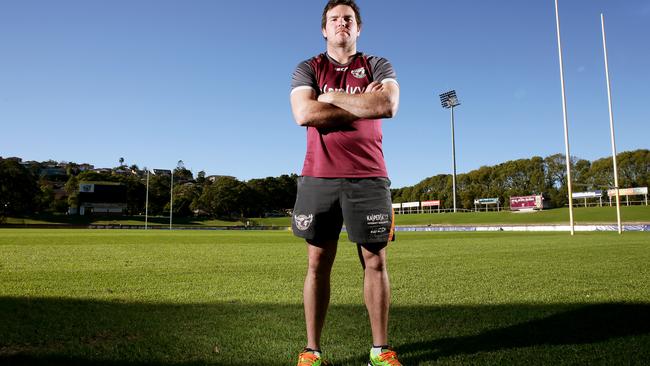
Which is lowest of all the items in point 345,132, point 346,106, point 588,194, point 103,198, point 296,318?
point 296,318

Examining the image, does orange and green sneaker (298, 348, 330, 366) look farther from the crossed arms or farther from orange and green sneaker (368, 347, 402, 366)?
the crossed arms

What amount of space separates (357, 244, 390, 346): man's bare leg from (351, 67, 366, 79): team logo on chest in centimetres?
115

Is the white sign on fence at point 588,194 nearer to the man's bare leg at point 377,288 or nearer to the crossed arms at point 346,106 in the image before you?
the man's bare leg at point 377,288

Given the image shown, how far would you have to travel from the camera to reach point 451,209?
105250 mm

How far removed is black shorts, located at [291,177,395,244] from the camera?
2924 millimetres

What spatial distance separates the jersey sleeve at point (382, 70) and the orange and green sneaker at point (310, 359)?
1820 millimetres

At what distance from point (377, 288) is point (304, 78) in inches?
59.0

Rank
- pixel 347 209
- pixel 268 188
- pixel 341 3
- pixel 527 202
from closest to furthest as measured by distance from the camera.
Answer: pixel 347 209 → pixel 341 3 → pixel 527 202 → pixel 268 188

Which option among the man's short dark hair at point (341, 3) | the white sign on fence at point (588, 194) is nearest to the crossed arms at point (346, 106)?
the man's short dark hair at point (341, 3)

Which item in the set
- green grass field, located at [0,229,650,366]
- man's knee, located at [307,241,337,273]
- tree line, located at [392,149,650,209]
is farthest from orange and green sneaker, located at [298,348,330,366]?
tree line, located at [392,149,650,209]

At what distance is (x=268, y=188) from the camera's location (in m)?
113

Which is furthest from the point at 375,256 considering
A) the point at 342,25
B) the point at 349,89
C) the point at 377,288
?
the point at 342,25

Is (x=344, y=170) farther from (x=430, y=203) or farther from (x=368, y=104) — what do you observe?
(x=430, y=203)

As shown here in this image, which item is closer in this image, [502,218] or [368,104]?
[368,104]
